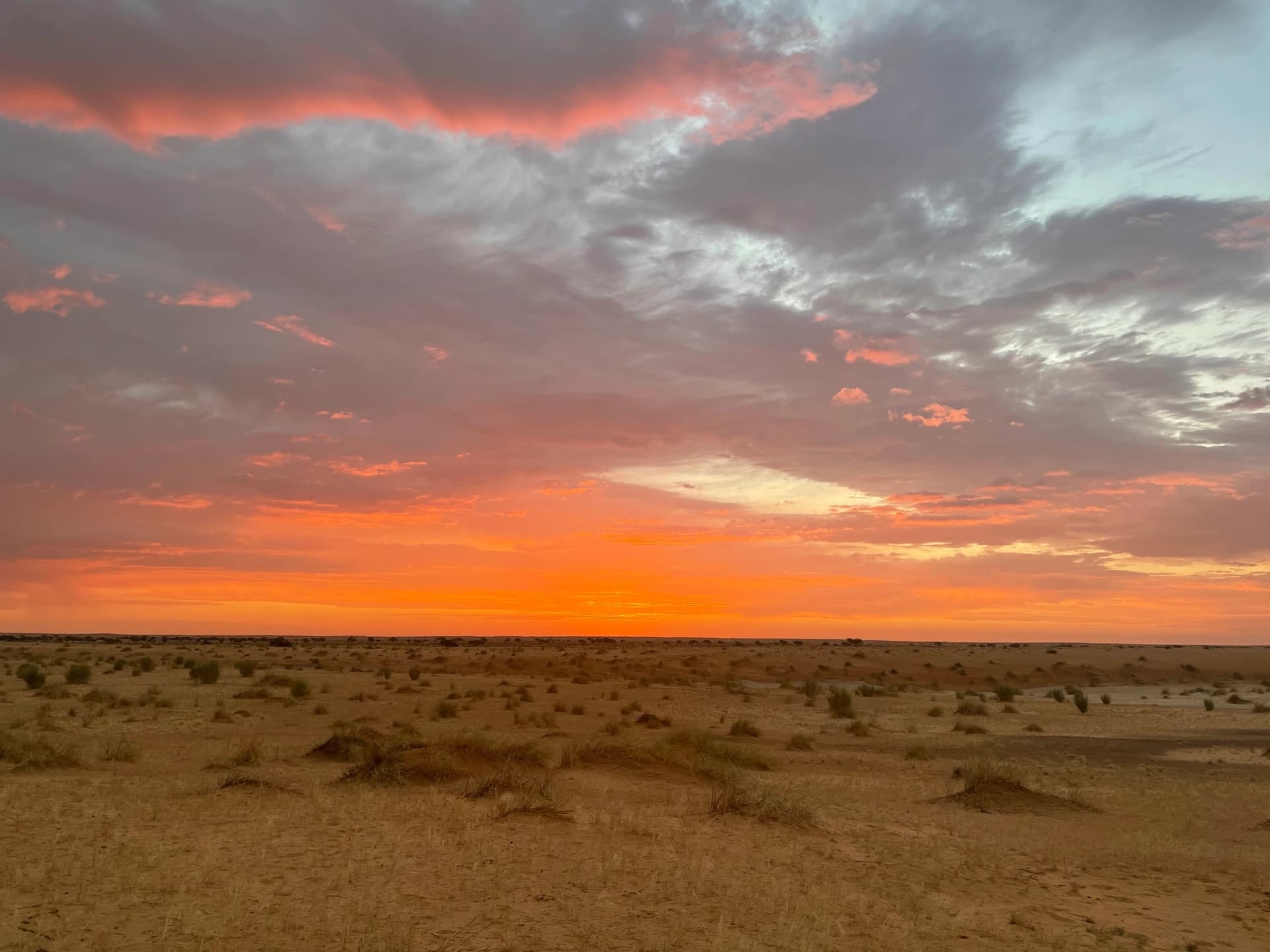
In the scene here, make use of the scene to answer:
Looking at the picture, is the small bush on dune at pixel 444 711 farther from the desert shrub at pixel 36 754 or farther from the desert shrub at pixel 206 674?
the desert shrub at pixel 206 674

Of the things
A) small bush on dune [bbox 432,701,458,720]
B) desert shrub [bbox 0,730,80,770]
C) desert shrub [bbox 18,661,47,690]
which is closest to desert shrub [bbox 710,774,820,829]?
desert shrub [bbox 0,730,80,770]

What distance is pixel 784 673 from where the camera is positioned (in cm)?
7038

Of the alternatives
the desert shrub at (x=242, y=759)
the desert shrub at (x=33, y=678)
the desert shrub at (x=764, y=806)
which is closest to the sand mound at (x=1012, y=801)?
the desert shrub at (x=764, y=806)

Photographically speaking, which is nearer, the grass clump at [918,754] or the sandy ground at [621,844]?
the sandy ground at [621,844]

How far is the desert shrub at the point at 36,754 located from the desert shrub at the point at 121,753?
0.56 meters

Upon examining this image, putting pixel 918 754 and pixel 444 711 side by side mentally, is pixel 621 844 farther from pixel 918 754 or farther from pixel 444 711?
pixel 444 711

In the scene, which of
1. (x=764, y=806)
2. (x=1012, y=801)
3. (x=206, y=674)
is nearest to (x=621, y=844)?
(x=764, y=806)

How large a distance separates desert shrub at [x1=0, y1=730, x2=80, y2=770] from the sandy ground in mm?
85

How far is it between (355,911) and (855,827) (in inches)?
343

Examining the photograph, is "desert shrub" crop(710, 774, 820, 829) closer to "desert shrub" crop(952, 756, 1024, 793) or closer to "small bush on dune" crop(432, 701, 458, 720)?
"desert shrub" crop(952, 756, 1024, 793)

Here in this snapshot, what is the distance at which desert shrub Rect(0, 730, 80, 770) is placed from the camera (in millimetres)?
→ 16891

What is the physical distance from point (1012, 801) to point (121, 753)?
18.4 meters

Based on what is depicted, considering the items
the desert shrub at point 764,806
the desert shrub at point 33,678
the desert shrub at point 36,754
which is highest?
the desert shrub at point 33,678

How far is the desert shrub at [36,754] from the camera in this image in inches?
665
